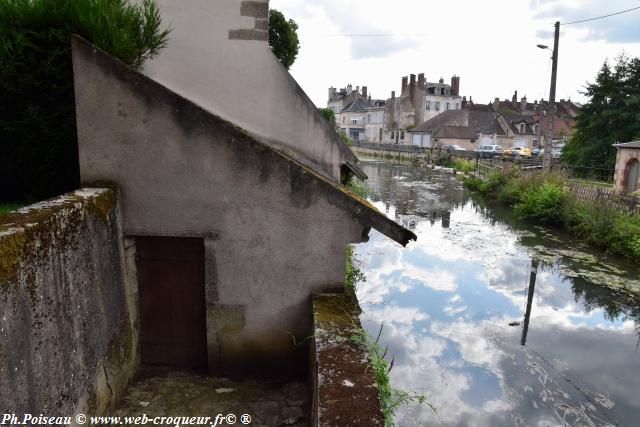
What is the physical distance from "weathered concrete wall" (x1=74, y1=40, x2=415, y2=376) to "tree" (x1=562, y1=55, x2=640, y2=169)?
31.9m

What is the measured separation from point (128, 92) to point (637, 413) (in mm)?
8176

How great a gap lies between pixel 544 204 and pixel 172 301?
60.2ft

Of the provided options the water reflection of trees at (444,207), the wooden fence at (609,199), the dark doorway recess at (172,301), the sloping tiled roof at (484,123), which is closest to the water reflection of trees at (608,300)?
the water reflection of trees at (444,207)

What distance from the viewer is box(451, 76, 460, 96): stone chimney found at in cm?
7826

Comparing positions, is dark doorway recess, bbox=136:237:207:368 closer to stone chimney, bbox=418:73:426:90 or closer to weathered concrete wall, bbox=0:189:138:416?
weathered concrete wall, bbox=0:189:138:416

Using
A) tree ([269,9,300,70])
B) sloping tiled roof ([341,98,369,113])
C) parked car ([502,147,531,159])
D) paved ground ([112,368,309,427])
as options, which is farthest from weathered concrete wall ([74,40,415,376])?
sloping tiled roof ([341,98,369,113])

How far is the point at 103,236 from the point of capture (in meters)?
4.11

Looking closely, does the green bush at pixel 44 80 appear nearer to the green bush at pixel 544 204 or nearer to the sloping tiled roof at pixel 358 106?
the green bush at pixel 544 204

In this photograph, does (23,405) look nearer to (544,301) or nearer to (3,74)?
(3,74)

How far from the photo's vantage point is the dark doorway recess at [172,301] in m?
4.84

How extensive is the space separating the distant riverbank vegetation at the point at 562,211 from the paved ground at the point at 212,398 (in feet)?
43.2

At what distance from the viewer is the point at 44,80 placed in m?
5.17

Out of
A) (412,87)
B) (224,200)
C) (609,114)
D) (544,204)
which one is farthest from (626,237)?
(412,87)

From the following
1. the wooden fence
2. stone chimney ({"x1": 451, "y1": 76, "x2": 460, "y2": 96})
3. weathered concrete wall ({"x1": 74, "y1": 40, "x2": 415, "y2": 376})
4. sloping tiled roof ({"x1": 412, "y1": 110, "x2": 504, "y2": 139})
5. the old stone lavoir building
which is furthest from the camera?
stone chimney ({"x1": 451, "y1": 76, "x2": 460, "y2": 96})
